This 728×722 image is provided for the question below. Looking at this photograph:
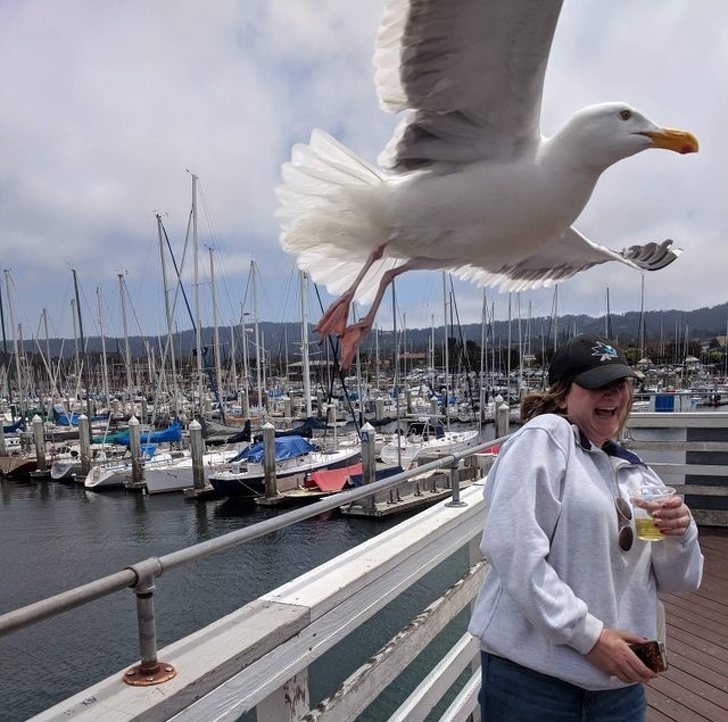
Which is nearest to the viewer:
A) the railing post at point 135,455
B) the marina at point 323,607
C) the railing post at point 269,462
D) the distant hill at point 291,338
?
the marina at point 323,607

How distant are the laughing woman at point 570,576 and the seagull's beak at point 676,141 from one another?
3.45 feet

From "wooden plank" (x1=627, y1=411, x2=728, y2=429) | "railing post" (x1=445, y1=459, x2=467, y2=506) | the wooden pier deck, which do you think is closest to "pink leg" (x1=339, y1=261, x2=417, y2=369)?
"railing post" (x1=445, y1=459, x2=467, y2=506)

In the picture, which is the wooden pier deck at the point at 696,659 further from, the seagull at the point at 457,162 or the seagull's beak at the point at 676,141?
the seagull's beak at the point at 676,141

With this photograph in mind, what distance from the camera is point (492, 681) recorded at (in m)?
1.25

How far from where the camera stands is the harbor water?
24.7 ft

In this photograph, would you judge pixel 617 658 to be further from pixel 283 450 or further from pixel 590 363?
pixel 283 450

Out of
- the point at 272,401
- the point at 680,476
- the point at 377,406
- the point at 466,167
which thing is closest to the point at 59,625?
the point at 680,476

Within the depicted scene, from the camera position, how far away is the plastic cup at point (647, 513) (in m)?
1.18

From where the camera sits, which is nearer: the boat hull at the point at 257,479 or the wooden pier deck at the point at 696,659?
the wooden pier deck at the point at 696,659

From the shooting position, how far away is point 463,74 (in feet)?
7.13

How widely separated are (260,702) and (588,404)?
867 millimetres

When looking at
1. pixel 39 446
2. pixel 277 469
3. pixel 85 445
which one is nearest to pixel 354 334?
pixel 277 469

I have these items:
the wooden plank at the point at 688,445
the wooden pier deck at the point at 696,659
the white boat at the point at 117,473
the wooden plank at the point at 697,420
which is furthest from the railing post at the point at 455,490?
the white boat at the point at 117,473

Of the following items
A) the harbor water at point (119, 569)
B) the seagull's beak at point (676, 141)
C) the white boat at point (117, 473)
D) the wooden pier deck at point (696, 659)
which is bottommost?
the harbor water at point (119, 569)
